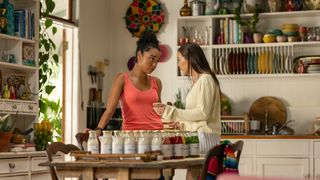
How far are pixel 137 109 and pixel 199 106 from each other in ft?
2.35

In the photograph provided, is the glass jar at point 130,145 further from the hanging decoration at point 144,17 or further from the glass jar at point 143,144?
the hanging decoration at point 144,17

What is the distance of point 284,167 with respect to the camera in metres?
7.83

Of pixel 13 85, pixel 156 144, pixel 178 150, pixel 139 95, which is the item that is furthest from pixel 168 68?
pixel 156 144

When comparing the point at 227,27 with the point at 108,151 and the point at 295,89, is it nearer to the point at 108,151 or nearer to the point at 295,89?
the point at 295,89

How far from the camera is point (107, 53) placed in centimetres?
915

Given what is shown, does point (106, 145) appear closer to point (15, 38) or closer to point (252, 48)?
point (15, 38)

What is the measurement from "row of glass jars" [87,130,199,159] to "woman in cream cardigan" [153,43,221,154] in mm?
177

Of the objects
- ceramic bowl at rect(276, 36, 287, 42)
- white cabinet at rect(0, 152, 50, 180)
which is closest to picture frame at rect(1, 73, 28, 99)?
white cabinet at rect(0, 152, 50, 180)

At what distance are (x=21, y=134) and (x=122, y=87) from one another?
5.78 feet

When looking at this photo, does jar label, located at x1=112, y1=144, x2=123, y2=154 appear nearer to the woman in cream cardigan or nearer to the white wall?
the woman in cream cardigan

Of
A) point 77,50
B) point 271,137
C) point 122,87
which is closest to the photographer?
point 122,87

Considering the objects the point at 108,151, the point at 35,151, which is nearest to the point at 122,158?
the point at 108,151

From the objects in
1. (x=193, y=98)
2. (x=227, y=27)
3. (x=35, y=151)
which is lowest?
(x=35, y=151)

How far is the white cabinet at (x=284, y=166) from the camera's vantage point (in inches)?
305
